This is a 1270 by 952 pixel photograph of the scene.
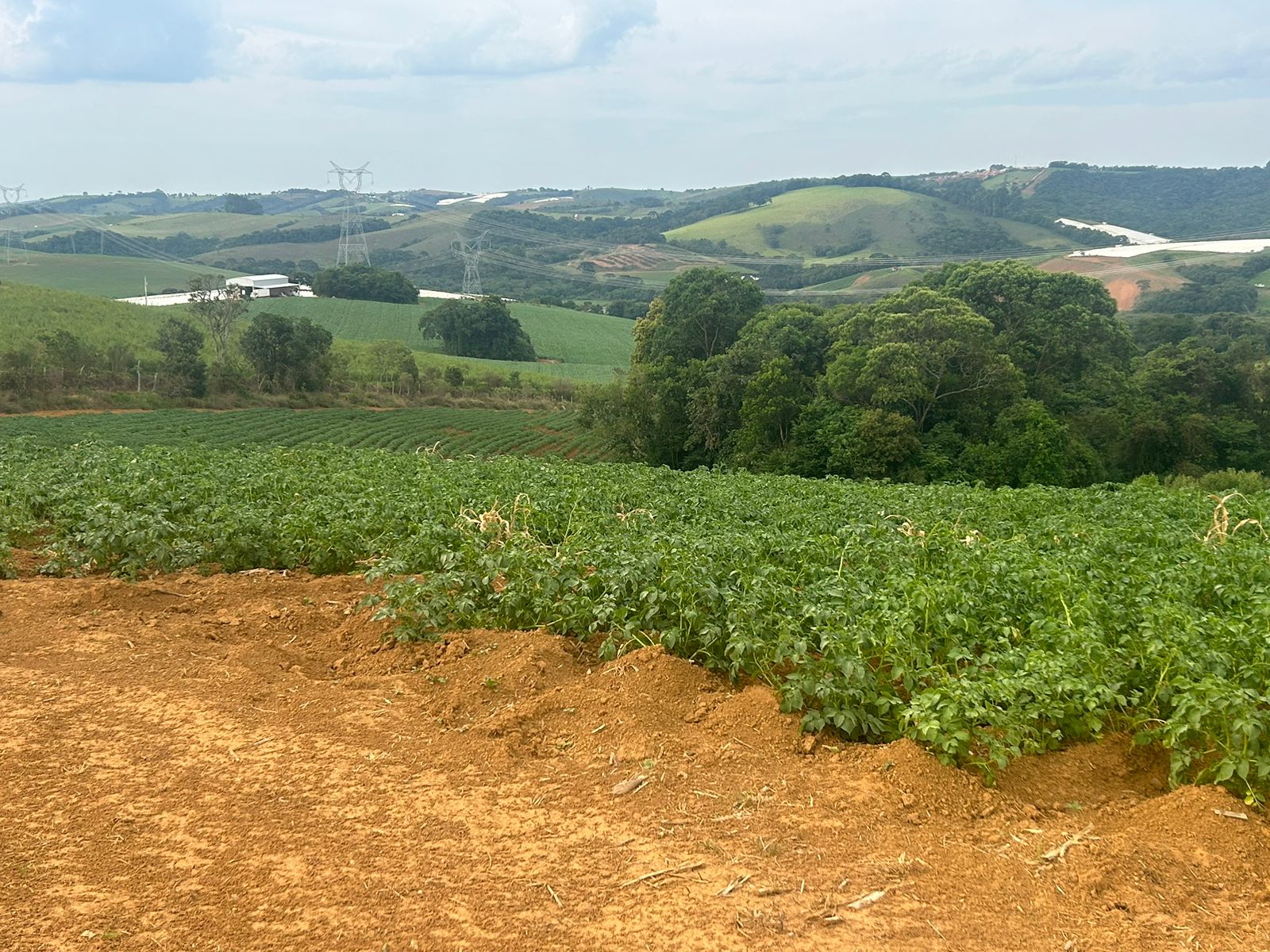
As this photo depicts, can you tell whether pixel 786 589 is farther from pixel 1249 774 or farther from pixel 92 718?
pixel 92 718

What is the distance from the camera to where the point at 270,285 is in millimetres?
100375

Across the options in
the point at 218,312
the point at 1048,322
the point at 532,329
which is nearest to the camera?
the point at 1048,322

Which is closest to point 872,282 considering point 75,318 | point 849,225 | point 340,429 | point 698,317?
point 849,225

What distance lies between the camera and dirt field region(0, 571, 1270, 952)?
3.55 meters

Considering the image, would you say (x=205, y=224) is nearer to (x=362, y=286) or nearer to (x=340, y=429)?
(x=362, y=286)

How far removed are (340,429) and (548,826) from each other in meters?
43.0

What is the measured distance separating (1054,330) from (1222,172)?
141390 mm

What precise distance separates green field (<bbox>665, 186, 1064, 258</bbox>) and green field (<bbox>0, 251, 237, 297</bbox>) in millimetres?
73119

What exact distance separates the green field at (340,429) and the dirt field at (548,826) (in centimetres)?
3117

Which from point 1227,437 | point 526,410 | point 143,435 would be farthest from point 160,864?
point 526,410

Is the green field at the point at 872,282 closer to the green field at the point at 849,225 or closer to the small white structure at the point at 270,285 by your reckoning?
the green field at the point at 849,225

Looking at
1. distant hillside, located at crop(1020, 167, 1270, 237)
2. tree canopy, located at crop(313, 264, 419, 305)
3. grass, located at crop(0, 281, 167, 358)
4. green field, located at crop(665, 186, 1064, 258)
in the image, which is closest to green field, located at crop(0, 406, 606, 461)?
grass, located at crop(0, 281, 167, 358)

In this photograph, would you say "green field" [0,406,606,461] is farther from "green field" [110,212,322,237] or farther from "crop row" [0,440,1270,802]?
"green field" [110,212,322,237]

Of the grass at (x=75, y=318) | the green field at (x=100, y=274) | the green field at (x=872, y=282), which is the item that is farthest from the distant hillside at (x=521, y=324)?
the green field at (x=872, y=282)
